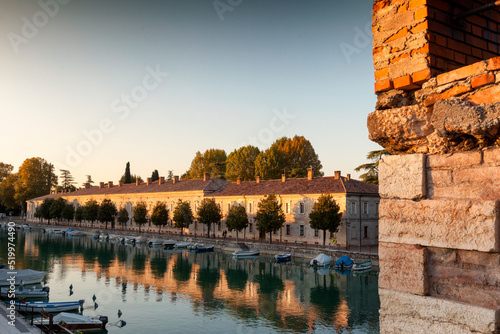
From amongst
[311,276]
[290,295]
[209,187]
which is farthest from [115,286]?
[209,187]

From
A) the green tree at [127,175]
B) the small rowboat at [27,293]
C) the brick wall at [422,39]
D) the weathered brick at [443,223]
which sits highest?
the green tree at [127,175]

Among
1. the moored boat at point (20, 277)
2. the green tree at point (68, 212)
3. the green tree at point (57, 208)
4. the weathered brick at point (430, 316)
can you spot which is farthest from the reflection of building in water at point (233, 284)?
→ the green tree at point (57, 208)

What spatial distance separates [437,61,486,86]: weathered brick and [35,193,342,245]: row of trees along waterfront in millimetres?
42074

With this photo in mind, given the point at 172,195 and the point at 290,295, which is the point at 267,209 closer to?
the point at 290,295

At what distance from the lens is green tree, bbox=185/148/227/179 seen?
97.8 meters

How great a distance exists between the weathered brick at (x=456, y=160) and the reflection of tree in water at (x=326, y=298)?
2058 cm

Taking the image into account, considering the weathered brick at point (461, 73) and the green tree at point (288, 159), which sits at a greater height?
the green tree at point (288, 159)

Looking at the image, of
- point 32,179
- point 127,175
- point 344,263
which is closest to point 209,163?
point 127,175

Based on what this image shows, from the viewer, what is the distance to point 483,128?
11.5ft

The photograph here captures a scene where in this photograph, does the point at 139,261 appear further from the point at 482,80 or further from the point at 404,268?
the point at 482,80

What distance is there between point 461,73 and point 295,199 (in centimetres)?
5030

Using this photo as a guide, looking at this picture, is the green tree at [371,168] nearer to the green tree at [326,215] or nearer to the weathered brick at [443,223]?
the green tree at [326,215]

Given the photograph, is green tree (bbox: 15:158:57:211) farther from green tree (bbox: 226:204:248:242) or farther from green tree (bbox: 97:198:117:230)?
green tree (bbox: 226:204:248:242)

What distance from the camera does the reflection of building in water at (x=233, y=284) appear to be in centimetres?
2433
